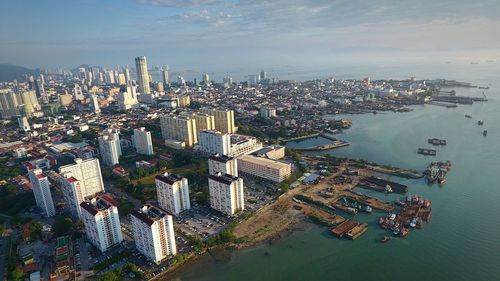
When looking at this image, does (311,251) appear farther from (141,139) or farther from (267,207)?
(141,139)

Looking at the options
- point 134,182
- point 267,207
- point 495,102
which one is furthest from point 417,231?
point 495,102

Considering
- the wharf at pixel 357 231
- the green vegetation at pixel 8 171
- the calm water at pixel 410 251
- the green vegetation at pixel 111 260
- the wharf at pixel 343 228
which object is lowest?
the calm water at pixel 410 251

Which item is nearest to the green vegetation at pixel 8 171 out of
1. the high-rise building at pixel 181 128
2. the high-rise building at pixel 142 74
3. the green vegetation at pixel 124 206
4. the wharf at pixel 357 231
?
the green vegetation at pixel 124 206

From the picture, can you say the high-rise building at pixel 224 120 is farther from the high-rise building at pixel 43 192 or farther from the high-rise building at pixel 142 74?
the high-rise building at pixel 142 74

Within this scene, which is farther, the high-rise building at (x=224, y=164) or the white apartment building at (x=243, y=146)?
the white apartment building at (x=243, y=146)

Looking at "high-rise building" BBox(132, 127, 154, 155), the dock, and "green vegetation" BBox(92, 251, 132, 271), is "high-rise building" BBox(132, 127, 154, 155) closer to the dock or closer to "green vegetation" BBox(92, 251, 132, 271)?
"green vegetation" BBox(92, 251, 132, 271)

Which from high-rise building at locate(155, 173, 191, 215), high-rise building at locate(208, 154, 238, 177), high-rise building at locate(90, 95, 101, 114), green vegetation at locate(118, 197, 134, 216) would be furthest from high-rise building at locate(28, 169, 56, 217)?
high-rise building at locate(90, 95, 101, 114)
